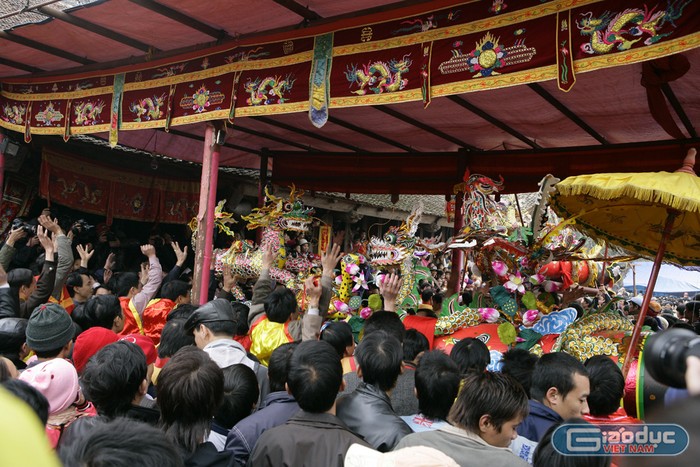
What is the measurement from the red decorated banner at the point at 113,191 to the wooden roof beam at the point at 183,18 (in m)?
4.54

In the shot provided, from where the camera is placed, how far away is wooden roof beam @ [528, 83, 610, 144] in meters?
4.72

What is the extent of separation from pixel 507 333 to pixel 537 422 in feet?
6.46

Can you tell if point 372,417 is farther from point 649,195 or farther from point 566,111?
point 566,111

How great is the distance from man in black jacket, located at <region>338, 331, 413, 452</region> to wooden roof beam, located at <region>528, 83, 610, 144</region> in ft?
10.0

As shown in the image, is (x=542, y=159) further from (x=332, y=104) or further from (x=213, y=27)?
(x=213, y=27)

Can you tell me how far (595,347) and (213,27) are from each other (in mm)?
4126

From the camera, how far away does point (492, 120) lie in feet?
18.6

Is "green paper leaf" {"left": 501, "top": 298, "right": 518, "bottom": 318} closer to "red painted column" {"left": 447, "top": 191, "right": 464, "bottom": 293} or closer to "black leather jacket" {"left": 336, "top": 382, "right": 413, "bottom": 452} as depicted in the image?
"red painted column" {"left": 447, "top": 191, "right": 464, "bottom": 293}

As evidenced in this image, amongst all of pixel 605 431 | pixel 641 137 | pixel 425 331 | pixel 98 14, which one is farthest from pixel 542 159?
pixel 605 431

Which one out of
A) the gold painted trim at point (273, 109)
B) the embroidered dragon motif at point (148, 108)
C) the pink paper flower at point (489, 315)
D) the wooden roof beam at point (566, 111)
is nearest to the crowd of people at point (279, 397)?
the pink paper flower at point (489, 315)

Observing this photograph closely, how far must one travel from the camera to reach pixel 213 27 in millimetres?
5164

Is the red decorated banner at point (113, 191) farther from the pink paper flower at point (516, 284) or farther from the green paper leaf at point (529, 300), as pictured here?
the green paper leaf at point (529, 300)

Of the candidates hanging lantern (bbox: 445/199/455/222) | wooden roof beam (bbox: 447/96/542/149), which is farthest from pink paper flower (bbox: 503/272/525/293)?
hanging lantern (bbox: 445/199/455/222)

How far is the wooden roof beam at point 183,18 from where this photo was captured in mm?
4590
